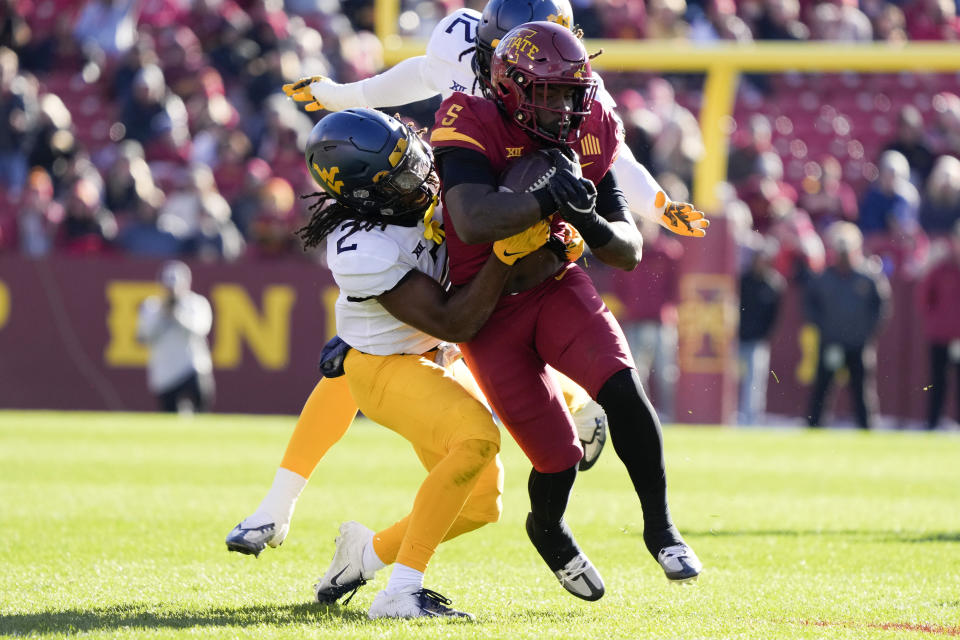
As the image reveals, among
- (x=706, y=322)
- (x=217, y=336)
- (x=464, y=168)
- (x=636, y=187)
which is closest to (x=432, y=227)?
(x=464, y=168)

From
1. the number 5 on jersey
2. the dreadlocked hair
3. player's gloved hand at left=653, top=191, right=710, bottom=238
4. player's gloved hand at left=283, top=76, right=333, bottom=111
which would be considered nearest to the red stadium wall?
player's gloved hand at left=283, top=76, right=333, bottom=111

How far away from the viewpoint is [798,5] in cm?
1230

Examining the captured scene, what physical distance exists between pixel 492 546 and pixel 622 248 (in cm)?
213

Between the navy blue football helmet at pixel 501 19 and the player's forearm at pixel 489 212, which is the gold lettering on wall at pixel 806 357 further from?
the player's forearm at pixel 489 212

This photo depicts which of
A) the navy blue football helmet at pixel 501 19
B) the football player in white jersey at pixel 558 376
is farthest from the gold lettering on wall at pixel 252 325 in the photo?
the navy blue football helmet at pixel 501 19

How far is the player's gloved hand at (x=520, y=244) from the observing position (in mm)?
3977

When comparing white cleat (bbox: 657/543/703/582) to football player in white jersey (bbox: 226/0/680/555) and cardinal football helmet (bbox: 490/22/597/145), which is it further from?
cardinal football helmet (bbox: 490/22/597/145)

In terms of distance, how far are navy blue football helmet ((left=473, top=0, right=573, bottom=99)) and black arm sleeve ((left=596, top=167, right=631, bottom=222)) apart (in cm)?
53

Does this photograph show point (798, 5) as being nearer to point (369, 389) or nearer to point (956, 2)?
point (956, 2)

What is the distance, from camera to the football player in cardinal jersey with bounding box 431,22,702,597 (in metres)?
4.04

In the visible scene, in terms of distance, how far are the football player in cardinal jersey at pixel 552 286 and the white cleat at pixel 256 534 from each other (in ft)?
2.76

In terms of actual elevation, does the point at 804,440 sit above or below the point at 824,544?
below

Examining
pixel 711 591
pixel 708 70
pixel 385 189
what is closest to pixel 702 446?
pixel 708 70

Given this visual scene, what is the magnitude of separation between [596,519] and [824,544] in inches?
47.2
